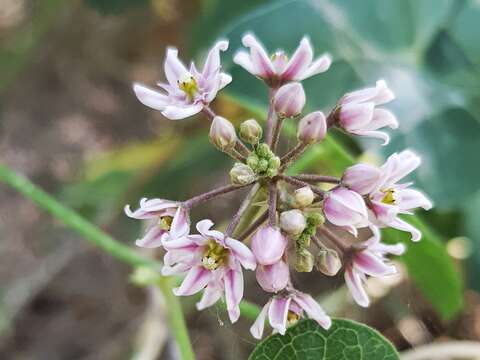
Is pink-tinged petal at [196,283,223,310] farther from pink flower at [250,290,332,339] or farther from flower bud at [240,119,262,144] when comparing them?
flower bud at [240,119,262,144]

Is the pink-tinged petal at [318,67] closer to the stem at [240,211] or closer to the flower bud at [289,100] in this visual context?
the flower bud at [289,100]

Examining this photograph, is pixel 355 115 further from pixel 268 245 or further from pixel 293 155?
pixel 268 245

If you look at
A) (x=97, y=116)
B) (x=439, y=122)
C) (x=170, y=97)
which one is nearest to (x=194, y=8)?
(x=97, y=116)

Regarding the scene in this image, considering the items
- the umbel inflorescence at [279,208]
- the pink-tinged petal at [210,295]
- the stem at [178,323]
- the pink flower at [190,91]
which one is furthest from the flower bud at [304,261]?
the stem at [178,323]

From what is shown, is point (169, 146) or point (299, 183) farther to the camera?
point (169, 146)

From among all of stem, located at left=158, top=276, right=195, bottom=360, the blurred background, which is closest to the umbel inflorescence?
the blurred background

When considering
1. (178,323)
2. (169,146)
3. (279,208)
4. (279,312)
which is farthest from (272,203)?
(169,146)

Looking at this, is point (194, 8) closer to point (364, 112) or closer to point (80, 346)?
point (80, 346)

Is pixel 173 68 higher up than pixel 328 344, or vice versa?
pixel 173 68
